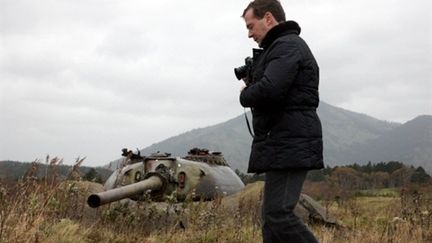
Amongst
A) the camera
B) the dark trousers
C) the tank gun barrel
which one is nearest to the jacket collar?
the camera

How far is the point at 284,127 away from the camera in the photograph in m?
3.85

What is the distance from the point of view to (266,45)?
164 inches

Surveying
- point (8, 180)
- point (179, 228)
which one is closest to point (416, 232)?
point (179, 228)

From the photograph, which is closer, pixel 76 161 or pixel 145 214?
pixel 76 161

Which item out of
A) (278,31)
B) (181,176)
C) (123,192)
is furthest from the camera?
(181,176)

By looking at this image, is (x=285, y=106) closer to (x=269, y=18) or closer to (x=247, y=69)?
(x=247, y=69)

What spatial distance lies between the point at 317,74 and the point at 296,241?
1309 millimetres

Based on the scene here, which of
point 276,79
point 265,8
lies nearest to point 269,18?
point 265,8

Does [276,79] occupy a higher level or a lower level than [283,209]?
higher

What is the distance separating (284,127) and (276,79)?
1.17ft

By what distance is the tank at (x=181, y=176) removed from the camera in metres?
10.8

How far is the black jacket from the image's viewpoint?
381cm

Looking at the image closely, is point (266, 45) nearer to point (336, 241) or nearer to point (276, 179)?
point (276, 179)

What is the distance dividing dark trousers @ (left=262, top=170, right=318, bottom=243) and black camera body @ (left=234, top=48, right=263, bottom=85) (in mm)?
843
